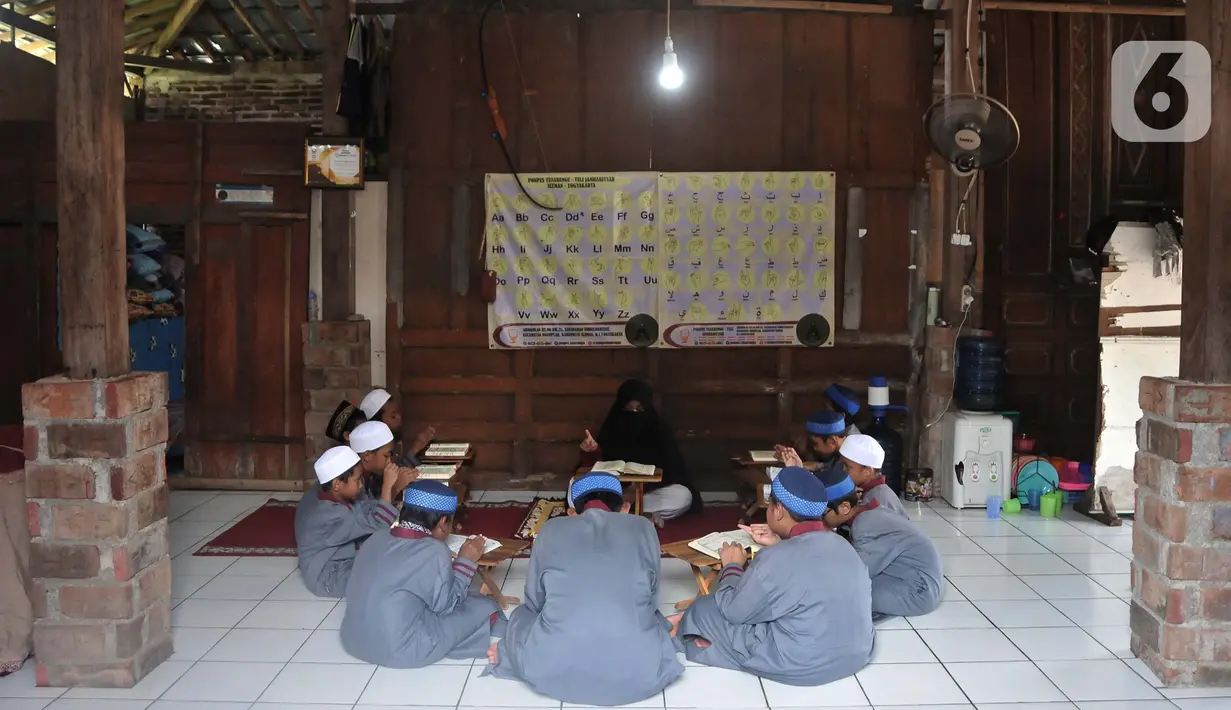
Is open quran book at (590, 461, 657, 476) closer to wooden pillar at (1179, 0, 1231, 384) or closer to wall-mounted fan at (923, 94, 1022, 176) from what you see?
wall-mounted fan at (923, 94, 1022, 176)

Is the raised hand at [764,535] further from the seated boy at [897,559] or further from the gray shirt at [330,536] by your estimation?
the gray shirt at [330,536]

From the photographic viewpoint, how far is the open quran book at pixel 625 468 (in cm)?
584

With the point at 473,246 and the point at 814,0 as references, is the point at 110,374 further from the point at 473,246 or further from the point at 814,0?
the point at 814,0

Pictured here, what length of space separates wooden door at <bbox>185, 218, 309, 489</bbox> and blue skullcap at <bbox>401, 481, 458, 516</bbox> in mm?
3719

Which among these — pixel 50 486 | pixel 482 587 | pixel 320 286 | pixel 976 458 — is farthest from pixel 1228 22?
pixel 320 286

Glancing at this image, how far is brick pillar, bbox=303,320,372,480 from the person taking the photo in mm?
7098

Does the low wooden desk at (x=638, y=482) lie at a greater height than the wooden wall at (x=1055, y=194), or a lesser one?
lesser

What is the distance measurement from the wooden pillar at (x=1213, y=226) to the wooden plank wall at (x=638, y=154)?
348 cm

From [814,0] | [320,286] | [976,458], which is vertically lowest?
[976,458]

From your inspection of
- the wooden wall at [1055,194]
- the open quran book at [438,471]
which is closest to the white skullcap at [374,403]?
the open quran book at [438,471]

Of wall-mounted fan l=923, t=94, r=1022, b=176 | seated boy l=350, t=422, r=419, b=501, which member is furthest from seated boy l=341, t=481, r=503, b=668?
wall-mounted fan l=923, t=94, r=1022, b=176

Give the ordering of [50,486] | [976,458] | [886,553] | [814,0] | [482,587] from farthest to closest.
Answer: [814,0]
[976,458]
[482,587]
[886,553]
[50,486]

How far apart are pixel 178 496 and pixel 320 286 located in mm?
1937

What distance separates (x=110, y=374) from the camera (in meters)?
3.88
